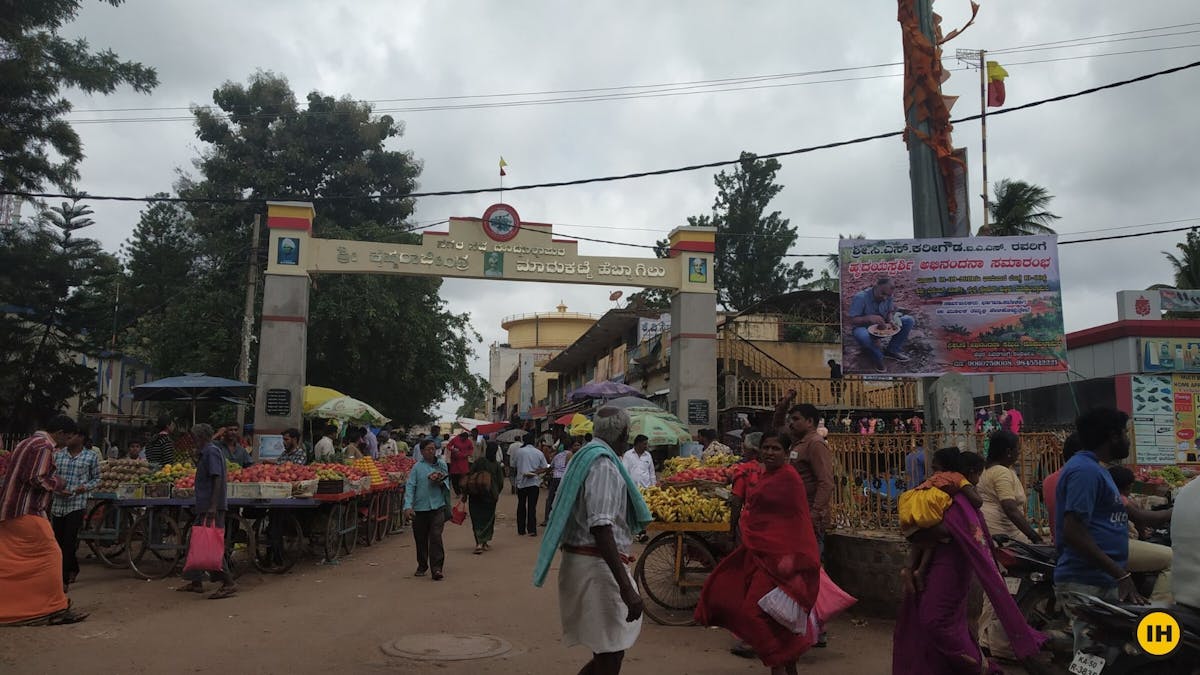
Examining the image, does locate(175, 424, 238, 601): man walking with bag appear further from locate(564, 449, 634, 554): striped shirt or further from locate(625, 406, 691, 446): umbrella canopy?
locate(625, 406, 691, 446): umbrella canopy

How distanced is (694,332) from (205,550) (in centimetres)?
1372

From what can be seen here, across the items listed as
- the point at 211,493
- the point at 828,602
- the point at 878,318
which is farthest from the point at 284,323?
the point at 828,602

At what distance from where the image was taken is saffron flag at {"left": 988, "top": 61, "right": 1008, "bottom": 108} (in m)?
13.4

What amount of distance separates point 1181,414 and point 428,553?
15397 millimetres

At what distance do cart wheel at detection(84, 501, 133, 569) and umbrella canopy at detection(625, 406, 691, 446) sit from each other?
8195mm

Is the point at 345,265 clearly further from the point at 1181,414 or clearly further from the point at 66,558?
the point at 1181,414

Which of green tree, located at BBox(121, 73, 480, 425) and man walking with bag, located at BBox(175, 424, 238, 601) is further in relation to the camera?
green tree, located at BBox(121, 73, 480, 425)

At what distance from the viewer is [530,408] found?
5366 cm

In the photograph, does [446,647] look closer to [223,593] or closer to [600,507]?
[600,507]

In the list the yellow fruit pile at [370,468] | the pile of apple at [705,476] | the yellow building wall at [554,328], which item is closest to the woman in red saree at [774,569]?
the pile of apple at [705,476]

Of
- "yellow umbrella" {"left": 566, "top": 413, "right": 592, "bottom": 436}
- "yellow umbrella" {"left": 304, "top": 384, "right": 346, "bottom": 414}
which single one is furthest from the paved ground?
"yellow umbrella" {"left": 566, "top": 413, "right": 592, "bottom": 436}

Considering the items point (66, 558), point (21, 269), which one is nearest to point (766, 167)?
point (21, 269)

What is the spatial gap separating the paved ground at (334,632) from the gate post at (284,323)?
8.28 m

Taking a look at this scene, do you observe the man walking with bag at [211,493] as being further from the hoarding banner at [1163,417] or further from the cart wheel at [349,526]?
the hoarding banner at [1163,417]
